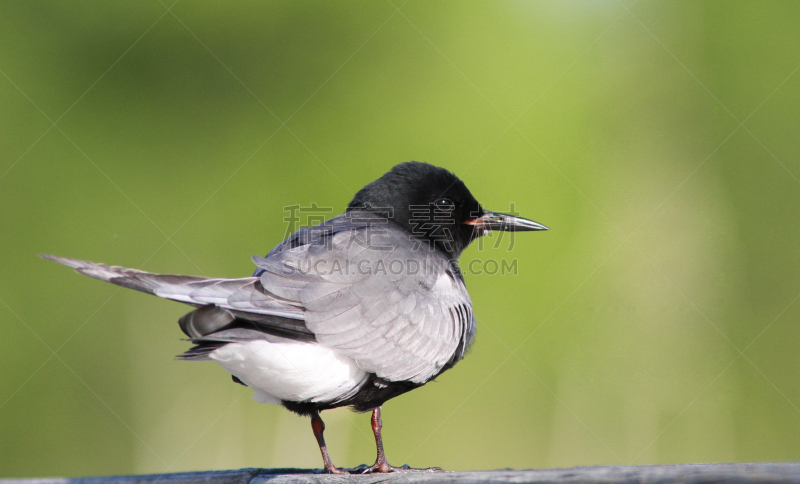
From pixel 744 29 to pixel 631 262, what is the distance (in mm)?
3159

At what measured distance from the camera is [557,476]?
1365mm

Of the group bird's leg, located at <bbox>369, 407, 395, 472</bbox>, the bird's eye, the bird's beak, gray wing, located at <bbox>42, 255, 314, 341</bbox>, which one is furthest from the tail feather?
the bird's beak

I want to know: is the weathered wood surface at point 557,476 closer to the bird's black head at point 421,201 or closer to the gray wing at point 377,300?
the gray wing at point 377,300

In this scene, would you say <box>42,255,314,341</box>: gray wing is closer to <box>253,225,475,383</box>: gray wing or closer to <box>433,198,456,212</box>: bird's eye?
<box>253,225,475,383</box>: gray wing

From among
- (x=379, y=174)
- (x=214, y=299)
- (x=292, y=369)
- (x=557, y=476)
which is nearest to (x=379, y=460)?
(x=292, y=369)

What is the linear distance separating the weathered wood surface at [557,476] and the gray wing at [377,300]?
1.61ft

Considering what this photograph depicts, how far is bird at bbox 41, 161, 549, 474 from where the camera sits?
A: 188 centimetres

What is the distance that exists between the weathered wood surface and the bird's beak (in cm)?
177

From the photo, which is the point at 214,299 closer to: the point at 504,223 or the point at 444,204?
the point at 444,204

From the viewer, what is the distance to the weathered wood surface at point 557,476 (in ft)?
3.80

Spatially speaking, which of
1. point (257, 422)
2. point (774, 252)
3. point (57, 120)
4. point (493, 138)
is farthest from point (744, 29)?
point (57, 120)

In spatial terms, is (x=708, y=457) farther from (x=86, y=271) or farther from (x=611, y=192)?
(x=86, y=271)

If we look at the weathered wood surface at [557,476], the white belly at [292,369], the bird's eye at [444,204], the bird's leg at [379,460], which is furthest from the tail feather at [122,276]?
the bird's eye at [444,204]

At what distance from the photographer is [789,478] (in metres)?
1.11
